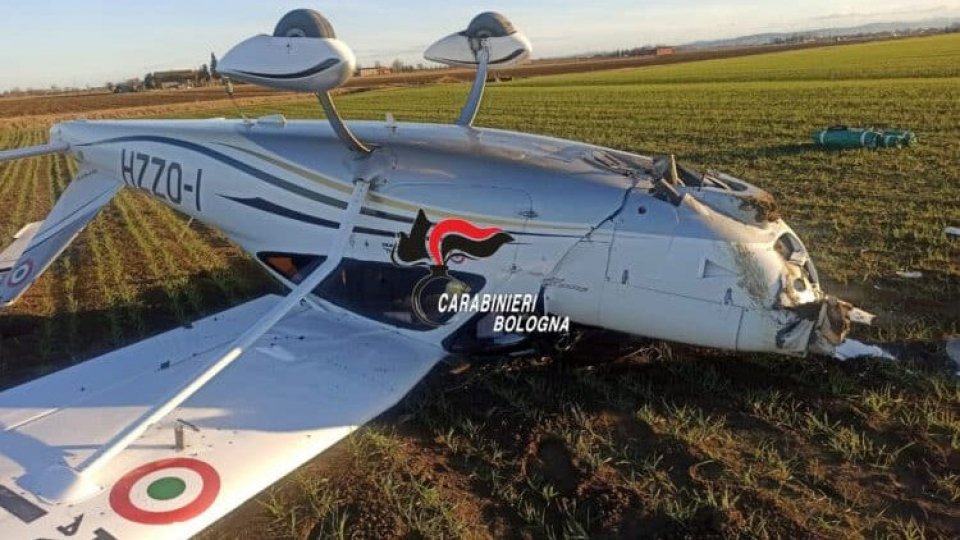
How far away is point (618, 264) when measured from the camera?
5949 millimetres

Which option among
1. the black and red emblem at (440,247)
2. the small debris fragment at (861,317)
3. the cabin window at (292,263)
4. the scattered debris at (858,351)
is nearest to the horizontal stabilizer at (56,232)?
the cabin window at (292,263)

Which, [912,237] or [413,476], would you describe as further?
[912,237]

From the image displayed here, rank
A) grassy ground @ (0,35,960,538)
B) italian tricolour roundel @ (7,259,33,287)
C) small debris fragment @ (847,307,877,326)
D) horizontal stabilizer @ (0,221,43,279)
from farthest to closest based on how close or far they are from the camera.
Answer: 1. horizontal stabilizer @ (0,221,43,279)
2. italian tricolour roundel @ (7,259,33,287)
3. small debris fragment @ (847,307,877,326)
4. grassy ground @ (0,35,960,538)

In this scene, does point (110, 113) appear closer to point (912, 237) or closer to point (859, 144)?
point (859, 144)

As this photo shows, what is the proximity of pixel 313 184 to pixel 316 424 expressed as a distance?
265cm

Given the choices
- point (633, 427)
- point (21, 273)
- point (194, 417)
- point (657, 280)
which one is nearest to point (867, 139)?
→ point (657, 280)

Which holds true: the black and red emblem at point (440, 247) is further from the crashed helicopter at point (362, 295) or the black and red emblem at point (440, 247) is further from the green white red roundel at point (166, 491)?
the green white red roundel at point (166, 491)

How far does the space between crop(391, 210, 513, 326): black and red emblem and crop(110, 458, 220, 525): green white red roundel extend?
2.51 meters

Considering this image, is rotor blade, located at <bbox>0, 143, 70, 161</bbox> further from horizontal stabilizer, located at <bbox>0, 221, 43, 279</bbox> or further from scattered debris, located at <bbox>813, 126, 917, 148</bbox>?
scattered debris, located at <bbox>813, 126, 917, 148</bbox>

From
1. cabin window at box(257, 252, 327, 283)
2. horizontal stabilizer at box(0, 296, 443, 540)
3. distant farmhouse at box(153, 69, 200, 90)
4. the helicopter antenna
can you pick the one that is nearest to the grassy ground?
Answer: horizontal stabilizer at box(0, 296, 443, 540)

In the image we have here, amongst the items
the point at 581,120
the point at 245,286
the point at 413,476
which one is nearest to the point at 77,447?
the point at 413,476

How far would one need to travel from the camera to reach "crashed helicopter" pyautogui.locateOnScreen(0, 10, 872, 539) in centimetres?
488

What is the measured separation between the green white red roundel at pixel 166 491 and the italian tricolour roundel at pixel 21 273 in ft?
16.8

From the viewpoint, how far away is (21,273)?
28.9 feet
